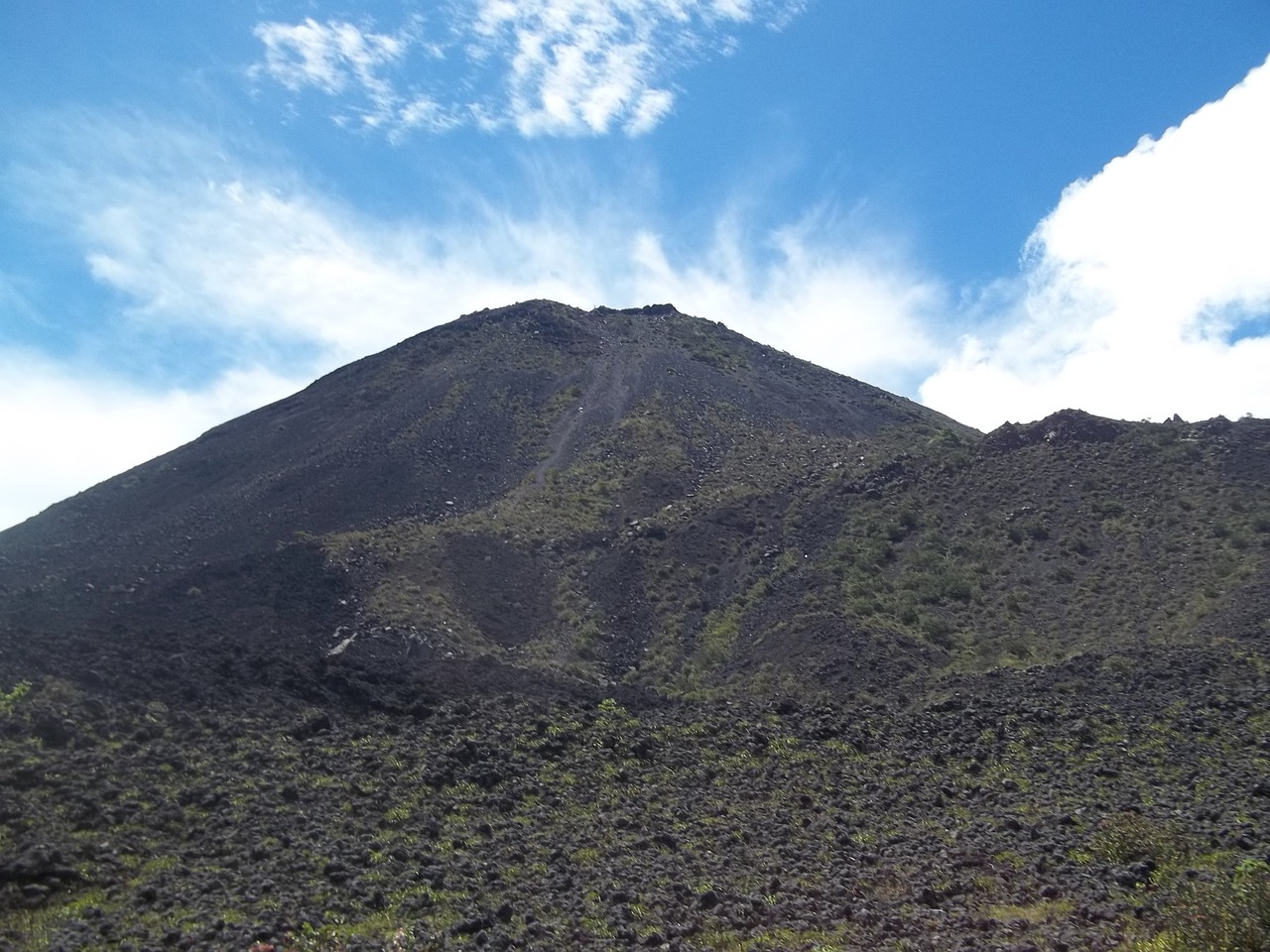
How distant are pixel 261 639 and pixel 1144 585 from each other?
22120mm

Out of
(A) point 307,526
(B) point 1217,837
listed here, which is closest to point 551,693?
(B) point 1217,837

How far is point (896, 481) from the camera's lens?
3800cm

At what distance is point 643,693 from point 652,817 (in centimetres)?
836

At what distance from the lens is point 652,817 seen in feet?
56.2

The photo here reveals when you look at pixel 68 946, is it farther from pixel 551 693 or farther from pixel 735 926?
pixel 551 693

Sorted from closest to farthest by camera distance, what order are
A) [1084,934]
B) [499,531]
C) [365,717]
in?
[1084,934]
[365,717]
[499,531]

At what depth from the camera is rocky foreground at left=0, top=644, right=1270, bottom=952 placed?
12375mm

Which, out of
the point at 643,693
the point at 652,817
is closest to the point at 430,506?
the point at 643,693

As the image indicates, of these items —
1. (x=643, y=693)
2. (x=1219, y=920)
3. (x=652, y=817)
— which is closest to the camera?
(x=1219, y=920)

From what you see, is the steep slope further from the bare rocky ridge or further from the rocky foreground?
the rocky foreground

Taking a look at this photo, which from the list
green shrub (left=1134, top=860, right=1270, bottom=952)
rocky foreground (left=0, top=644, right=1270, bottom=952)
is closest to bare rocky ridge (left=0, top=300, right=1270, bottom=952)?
rocky foreground (left=0, top=644, right=1270, bottom=952)

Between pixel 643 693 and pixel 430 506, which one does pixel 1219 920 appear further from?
pixel 430 506

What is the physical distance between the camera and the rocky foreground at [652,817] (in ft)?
40.6

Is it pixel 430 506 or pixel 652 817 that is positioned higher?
pixel 430 506
